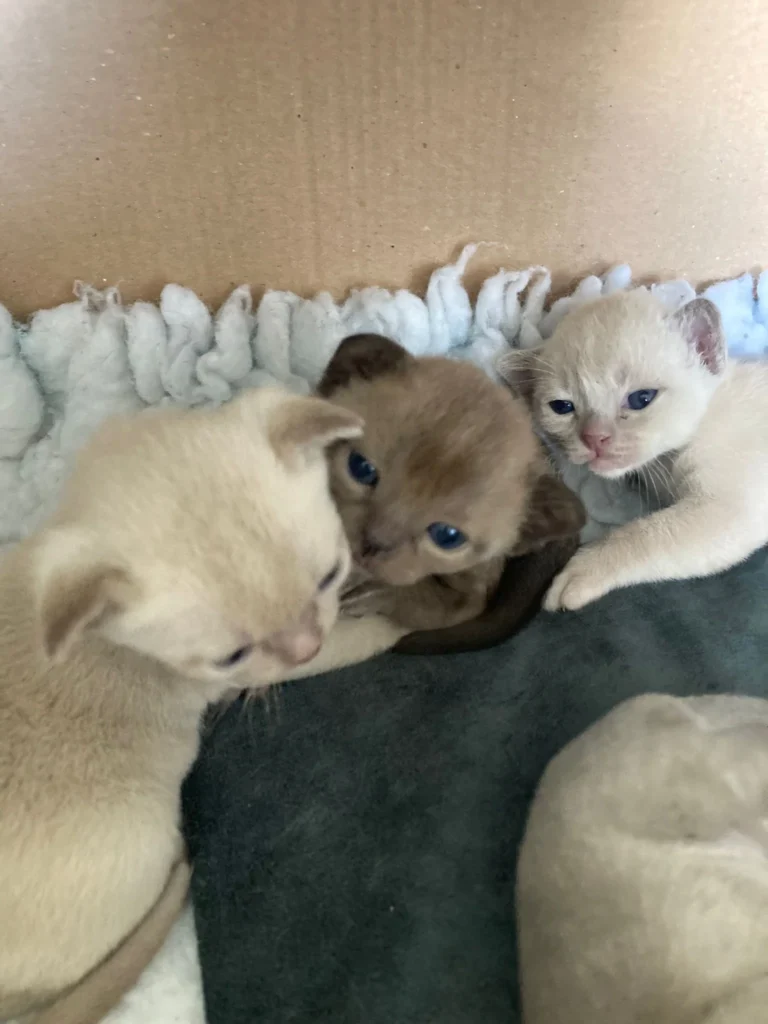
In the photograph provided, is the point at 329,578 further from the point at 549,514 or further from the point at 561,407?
the point at 561,407

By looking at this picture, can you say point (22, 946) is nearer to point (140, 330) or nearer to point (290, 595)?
point (290, 595)

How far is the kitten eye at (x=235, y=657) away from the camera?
3.36 ft

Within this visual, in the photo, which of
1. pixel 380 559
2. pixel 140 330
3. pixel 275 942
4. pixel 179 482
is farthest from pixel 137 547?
pixel 140 330

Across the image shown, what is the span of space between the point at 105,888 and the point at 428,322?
1.14 meters


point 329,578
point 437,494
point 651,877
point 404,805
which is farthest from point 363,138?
point 651,877

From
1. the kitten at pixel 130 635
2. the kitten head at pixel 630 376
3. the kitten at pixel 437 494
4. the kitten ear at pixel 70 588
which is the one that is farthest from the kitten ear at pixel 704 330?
the kitten ear at pixel 70 588

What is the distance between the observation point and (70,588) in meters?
0.89

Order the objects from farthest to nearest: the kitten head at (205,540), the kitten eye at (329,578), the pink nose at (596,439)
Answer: the pink nose at (596,439) < the kitten eye at (329,578) < the kitten head at (205,540)

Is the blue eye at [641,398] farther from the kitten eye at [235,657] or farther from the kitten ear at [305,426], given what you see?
the kitten eye at [235,657]

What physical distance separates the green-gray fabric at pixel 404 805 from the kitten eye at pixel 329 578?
331 millimetres

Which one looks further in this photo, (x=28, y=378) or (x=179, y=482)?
(x=28, y=378)

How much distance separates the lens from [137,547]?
3.17 feet

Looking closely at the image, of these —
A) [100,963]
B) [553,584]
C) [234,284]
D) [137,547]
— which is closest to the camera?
[137,547]

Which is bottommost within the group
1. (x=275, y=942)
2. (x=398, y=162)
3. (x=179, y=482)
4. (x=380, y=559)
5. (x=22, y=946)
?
(x=275, y=942)
